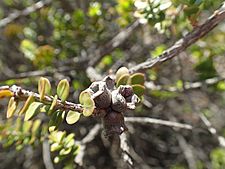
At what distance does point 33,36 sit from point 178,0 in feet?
3.65

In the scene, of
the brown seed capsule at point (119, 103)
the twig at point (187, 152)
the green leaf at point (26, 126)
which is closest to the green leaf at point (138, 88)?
the brown seed capsule at point (119, 103)

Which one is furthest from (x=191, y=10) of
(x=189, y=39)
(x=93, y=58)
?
(x=93, y=58)

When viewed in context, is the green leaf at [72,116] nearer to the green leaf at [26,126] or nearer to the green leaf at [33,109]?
the green leaf at [33,109]

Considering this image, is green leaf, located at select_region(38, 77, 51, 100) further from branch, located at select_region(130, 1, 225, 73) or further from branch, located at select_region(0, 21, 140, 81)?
branch, located at select_region(0, 21, 140, 81)

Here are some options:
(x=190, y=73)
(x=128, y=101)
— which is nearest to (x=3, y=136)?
(x=128, y=101)

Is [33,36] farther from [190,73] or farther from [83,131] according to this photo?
[190,73]

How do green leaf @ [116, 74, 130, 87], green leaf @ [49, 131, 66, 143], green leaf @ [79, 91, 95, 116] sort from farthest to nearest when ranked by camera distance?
green leaf @ [49, 131, 66, 143]
green leaf @ [116, 74, 130, 87]
green leaf @ [79, 91, 95, 116]

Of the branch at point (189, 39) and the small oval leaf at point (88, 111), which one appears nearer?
the small oval leaf at point (88, 111)

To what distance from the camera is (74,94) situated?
1.66 metres

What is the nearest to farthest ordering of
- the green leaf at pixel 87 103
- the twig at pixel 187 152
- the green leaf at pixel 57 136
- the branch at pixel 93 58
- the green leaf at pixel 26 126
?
the green leaf at pixel 87 103 → the green leaf at pixel 57 136 → the green leaf at pixel 26 126 → the branch at pixel 93 58 → the twig at pixel 187 152

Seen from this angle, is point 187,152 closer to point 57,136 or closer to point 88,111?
point 57,136

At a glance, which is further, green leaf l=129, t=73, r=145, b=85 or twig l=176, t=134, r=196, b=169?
twig l=176, t=134, r=196, b=169

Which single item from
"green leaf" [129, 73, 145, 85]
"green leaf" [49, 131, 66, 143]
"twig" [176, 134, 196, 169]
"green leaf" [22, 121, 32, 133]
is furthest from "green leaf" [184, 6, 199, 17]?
"twig" [176, 134, 196, 169]

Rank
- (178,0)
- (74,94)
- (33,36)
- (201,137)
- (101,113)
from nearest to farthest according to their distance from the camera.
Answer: (101,113) < (178,0) < (74,94) < (33,36) < (201,137)
